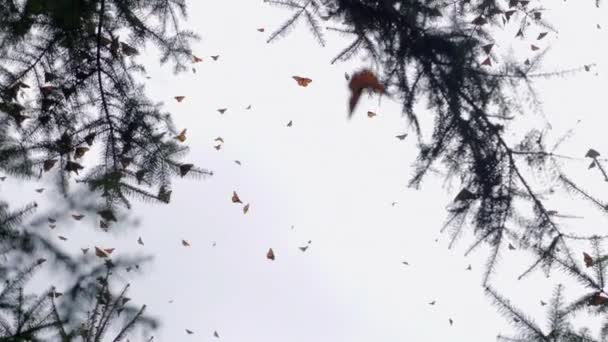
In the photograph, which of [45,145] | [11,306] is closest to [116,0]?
[45,145]

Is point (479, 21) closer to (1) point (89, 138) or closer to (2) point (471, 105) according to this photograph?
(2) point (471, 105)

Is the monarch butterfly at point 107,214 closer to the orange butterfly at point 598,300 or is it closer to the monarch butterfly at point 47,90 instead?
the monarch butterfly at point 47,90

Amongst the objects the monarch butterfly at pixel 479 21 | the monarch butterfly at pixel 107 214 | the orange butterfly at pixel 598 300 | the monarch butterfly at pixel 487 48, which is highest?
the monarch butterfly at pixel 479 21

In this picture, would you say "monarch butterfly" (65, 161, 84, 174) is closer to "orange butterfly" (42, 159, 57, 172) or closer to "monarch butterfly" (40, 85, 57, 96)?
"orange butterfly" (42, 159, 57, 172)

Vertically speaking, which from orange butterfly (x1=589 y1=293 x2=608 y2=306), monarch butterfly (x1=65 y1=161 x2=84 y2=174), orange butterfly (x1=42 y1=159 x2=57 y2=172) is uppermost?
monarch butterfly (x1=65 y1=161 x2=84 y2=174)

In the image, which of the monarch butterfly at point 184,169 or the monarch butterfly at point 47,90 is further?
the monarch butterfly at point 47,90

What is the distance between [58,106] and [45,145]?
0.40 m

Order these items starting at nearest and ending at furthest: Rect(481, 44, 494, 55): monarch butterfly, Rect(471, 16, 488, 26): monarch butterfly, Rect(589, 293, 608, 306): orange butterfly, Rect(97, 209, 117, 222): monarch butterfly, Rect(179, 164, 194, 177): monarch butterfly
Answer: Rect(589, 293, 608, 306): orange butterfly → Rect(97, 209, 117, 222): monarch butterfly → Rect(179, 164, 194, 177): monarch butterfly → Rect(481, 44, 494, 55): monarch butterfly → Rect(471, 16, 488, 26): monarch butterfly

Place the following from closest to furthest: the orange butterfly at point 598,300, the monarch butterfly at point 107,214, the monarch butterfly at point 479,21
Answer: the orange butterfly at point 598,300 < the monarch butterfly at point 107,214 < the monarch butterfly at point 479,21

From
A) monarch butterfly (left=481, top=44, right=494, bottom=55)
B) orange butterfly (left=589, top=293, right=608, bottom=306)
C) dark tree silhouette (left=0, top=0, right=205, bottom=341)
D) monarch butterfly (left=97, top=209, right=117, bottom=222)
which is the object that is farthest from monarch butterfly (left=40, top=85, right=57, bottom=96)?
orange butterfly (left=589, top=293, right=608, bottom=306)

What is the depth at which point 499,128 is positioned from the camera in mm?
3385

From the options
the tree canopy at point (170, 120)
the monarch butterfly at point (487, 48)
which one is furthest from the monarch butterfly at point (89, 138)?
the monarch butterfly at point (487, 48)

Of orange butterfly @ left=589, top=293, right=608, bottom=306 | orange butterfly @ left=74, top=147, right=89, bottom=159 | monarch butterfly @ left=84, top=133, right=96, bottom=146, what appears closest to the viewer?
orange butterfly @ left=589, top=293, right=608, bottom=306

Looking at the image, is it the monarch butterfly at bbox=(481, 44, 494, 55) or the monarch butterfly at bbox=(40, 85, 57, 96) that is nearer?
the monarch butterfly at bbox=(40, 85, 57, 96)
